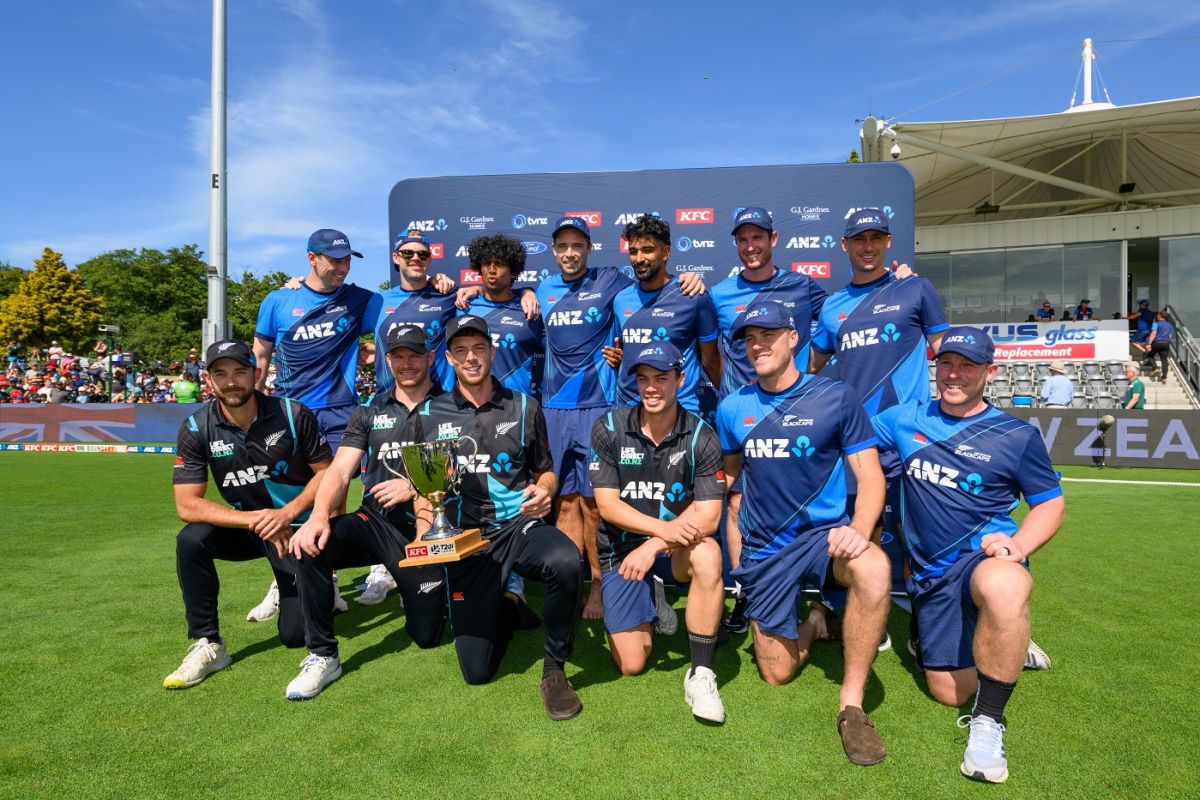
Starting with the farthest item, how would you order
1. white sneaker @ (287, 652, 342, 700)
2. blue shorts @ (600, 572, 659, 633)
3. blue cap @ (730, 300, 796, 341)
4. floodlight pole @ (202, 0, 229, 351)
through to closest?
1. floodlight pole @ (202, 0, 229, 351)
2. blue shorts @ (600, 572, 659, 633)
3. blue cap @ (730, 300, 796, 341)
4. white sneaker @ (287, 652, 342, 700)

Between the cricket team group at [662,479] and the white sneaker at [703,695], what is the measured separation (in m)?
0.01

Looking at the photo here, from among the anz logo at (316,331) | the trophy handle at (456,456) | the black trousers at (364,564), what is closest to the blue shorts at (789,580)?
the trophy handle at (456,456)

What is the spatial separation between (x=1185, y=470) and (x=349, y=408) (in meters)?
13.1

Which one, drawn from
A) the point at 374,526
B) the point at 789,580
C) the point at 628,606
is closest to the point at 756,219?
the point at 789,580

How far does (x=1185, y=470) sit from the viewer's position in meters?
11.2

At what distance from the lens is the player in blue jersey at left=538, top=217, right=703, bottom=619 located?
450 centimetres

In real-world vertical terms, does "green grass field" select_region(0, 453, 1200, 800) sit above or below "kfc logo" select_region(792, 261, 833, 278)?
below

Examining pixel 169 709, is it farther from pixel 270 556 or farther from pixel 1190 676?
pixel 1190 676

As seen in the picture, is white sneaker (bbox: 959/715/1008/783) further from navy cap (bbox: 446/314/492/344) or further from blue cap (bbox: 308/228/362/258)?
blue cap (bbox: 308/228/362/258)

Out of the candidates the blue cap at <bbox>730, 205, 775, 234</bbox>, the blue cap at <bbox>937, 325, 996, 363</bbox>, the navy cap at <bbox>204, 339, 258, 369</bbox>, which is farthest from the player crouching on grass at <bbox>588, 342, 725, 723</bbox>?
the navy cap at <bbox>204, 339, 258, 369</bbox>

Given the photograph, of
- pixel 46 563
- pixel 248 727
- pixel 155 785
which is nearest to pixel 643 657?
pixel 248 727

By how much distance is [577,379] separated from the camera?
A: 15.0ft

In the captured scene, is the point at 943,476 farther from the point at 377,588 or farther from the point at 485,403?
the point at 377,588

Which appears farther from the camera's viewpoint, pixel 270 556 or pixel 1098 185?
pixel 1098 185
